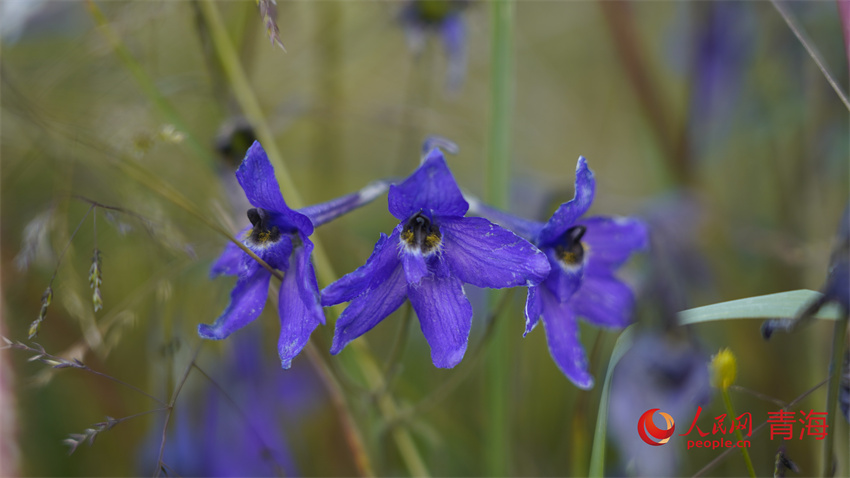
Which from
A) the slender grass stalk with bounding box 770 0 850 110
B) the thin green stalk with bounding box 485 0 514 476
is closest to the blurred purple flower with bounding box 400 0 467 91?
the thin green stalk with bounding box 485 0 514 476

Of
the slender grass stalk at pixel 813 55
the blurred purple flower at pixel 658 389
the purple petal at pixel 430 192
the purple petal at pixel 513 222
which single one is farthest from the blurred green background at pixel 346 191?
the slender grass stalk at pixel 813 55

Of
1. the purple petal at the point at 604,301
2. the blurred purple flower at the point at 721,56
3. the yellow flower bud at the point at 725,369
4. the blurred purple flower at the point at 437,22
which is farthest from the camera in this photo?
the blurred purple flower at the point at 721,56

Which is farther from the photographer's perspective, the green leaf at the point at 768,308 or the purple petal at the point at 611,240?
the purple petal at the point at 611,240

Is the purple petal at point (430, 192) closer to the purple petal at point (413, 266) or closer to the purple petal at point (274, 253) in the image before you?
the purple petal at point (413, 266)

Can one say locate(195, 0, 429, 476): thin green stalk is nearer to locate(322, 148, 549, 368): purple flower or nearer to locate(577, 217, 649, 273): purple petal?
locate(322, 148, 549, 368): purple flower

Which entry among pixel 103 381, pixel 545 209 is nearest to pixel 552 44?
pixel 545 209

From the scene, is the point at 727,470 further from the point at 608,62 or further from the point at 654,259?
the point at 608,62
